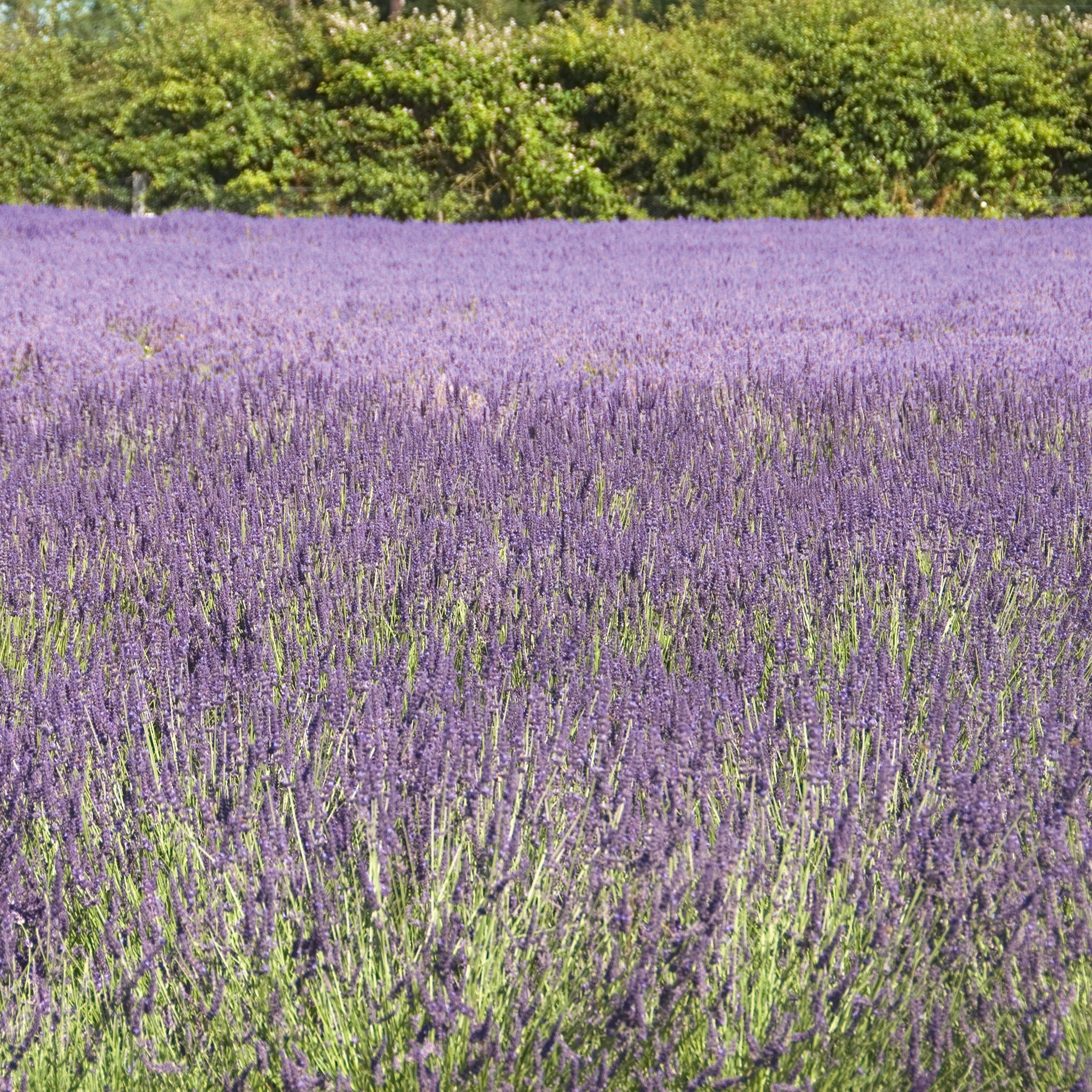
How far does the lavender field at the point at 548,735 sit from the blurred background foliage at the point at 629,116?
11259 millimetres

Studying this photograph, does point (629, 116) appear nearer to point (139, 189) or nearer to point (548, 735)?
point (139, 189)

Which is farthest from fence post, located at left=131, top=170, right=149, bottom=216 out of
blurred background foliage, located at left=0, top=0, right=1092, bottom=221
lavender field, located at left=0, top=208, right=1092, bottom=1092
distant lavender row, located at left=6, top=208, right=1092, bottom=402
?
lavender field, located at left=0, top=208, right=1092, bottom=1092

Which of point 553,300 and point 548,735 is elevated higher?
point 553,300

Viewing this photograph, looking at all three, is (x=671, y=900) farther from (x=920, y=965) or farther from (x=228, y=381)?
(x=228, y=381)

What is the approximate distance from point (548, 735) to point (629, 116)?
14.7 m

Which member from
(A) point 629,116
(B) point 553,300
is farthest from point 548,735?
(A) point 629,116

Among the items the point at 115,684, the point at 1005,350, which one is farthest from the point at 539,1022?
the point at 1005,350

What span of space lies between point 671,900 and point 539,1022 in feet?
0.67

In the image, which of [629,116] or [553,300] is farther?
[629,116]

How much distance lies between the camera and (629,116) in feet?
51.0

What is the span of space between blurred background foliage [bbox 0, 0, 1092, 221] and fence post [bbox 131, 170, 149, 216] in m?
0.16

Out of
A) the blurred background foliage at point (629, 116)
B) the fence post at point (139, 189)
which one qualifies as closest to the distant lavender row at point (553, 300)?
the blurred background foliage at point (629, 116)

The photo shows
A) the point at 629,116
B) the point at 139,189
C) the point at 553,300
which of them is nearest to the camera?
the point at 553,300

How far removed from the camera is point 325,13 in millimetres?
16703
